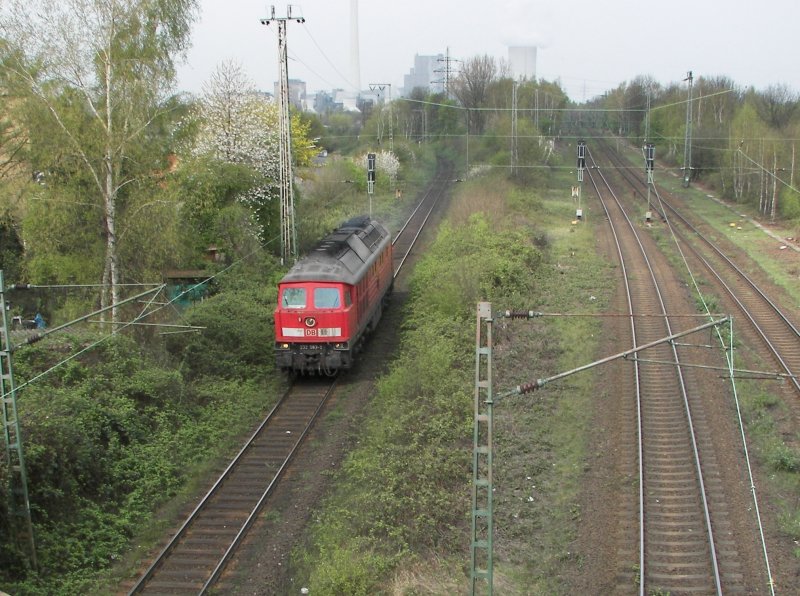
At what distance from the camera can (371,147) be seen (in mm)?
62094

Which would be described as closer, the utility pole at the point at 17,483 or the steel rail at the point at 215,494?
the utility pole at the point at 17,483

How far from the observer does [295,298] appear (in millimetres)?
20125

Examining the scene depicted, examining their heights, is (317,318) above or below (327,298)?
below

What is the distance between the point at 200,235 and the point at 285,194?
4224 mm

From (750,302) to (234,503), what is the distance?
1815cm

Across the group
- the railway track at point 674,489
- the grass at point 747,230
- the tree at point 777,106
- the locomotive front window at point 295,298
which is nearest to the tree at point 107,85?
the locomotive front window at point 295,298

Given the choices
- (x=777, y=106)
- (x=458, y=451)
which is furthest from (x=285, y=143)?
(x=777, y=106)

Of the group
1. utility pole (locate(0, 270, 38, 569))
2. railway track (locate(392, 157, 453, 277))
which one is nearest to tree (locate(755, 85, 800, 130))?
railway track (locate(392, 157, 453, 277))

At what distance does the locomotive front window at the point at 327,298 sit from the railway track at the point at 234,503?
2.13 metres

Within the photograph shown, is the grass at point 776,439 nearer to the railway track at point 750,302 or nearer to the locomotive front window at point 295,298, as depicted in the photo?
the railway track at point 750,302

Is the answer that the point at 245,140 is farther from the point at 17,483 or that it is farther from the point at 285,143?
the point at 17,483

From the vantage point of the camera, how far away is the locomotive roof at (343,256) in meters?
20.2

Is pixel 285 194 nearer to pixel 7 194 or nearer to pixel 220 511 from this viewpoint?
pixel 7 194

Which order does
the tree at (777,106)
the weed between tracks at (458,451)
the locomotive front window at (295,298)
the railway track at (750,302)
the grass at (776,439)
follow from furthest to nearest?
the tree at (777,106) → the railway track at (750,302) → the locomotive front window at (295,298) → the grass at (776,439) → the weed between tracks at (458,451)
